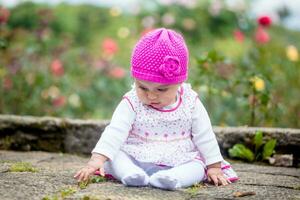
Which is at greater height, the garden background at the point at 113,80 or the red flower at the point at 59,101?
the garden background at the point at 113,80

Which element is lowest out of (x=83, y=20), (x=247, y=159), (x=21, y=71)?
(x=247, y=159)

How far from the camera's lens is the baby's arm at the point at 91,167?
3.02 m

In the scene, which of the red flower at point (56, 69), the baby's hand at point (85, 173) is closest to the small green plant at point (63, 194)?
the baby's hand at point (85, 173)

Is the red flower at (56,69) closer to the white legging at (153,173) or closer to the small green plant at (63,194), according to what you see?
the white legging at (153,173)

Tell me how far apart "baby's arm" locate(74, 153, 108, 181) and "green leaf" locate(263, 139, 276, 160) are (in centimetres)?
126

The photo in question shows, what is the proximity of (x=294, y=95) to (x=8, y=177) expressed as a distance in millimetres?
3606

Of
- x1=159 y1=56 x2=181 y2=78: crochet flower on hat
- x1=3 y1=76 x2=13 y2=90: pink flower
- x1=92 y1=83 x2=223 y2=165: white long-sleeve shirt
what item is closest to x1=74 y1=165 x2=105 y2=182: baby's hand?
x1=92 y1=83 x2=223 y2=165: white long-sleeve shirt

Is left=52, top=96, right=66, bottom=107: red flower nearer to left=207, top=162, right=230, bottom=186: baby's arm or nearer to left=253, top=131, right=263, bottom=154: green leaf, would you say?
left=253, top=131, right=263, bottom=154: green leaf

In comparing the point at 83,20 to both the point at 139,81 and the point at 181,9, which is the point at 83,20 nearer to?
the point at 181,9

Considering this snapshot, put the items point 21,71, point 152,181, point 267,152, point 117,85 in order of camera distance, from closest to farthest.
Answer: point 152,181 → point 267,152 → point 21,71 → point 117,85

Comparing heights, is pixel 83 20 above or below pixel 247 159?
above

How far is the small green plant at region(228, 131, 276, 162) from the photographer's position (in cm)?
396

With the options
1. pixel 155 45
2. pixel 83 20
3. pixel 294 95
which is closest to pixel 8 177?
pixel 155 45

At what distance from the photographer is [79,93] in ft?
20.4
